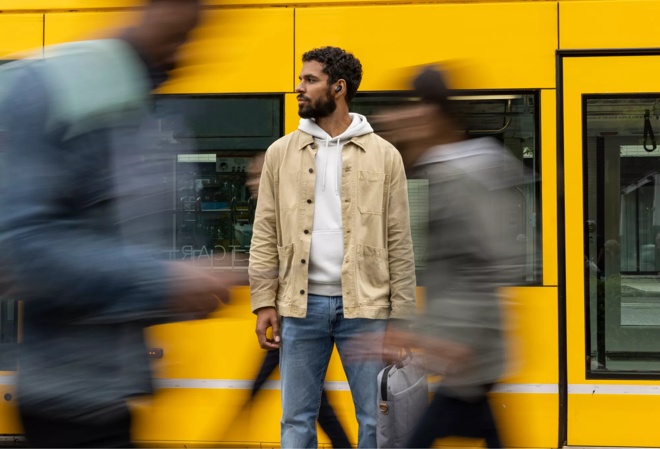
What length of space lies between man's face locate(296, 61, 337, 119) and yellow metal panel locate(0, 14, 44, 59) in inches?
75.2

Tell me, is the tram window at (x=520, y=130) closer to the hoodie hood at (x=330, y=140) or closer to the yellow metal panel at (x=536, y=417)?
the yellow metal panel at (x=536, y=417)

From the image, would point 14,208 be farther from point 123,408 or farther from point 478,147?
point 478,147

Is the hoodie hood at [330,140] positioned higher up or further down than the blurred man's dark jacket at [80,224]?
higher up

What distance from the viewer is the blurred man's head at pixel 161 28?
131cm

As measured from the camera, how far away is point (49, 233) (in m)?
1.26

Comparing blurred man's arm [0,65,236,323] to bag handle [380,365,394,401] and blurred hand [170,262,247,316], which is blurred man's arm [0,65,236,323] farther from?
bag handle [380,365,394,401]

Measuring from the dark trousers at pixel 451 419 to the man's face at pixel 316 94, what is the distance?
112 centimetres

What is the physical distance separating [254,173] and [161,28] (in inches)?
95.7

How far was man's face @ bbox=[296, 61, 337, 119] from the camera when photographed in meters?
2.53

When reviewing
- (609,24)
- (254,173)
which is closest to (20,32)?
(254,173)

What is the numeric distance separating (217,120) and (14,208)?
254cm

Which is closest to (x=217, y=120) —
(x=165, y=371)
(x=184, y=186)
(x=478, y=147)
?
(x=184, y=186)

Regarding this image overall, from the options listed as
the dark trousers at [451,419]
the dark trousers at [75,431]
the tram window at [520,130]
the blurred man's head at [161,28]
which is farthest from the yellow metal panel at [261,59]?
the dark trousers at [75,431]

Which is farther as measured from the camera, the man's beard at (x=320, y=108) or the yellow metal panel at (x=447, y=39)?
the yellow metal panel at (x=447, y=39)
